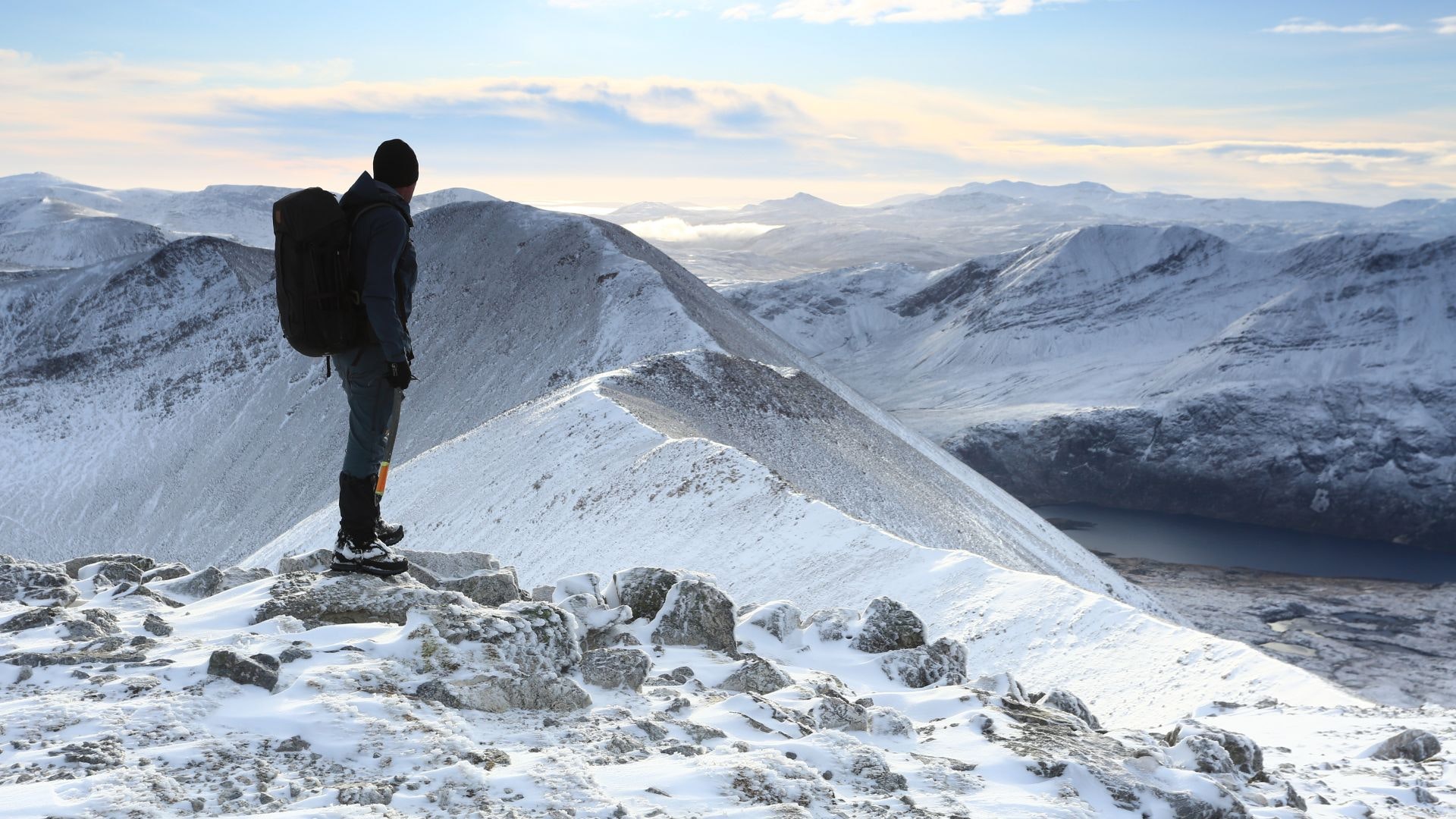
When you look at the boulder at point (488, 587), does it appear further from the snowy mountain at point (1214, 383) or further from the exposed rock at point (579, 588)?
the snowy mountain at point (1214, 383)

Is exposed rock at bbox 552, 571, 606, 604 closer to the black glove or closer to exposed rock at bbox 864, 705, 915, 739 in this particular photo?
the black glove

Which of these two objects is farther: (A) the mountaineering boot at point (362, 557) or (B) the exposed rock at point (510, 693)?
(A) the mountaineering boot at point (362, 557)

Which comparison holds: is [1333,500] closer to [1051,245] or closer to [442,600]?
[1051,245]

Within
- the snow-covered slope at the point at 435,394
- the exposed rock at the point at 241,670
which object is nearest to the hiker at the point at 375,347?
the exposed rock at the point at 241,670

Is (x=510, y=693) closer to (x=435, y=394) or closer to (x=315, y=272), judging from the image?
(x=315, y=272)

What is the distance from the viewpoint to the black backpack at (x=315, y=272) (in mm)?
8125

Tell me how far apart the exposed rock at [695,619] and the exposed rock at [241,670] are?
4.06 metres

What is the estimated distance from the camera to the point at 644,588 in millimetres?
11211

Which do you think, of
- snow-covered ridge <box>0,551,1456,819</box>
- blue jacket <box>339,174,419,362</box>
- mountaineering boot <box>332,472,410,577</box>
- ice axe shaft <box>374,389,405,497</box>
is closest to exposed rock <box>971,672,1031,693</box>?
snow-covered ridge <box>0,551,1456,819</box>

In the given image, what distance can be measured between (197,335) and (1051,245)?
6192 inches

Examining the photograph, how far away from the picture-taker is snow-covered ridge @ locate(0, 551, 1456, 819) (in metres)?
6.11

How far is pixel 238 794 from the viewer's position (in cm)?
579

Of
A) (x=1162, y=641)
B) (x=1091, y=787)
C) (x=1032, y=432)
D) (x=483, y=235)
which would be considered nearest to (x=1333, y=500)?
(x=1032, y=432)

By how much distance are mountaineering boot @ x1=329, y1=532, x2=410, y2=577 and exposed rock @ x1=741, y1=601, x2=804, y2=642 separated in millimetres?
4052
